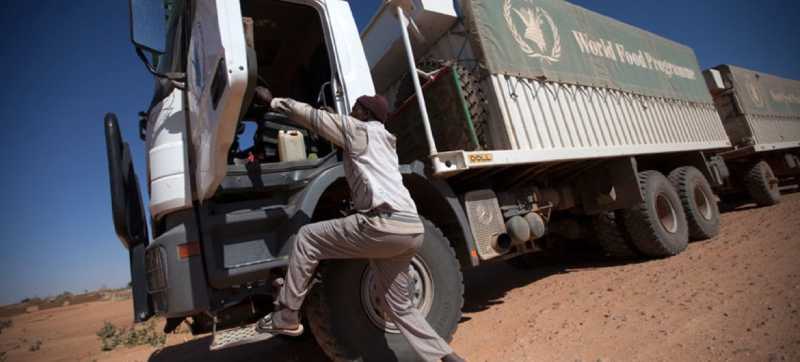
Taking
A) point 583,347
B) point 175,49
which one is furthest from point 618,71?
point 175,49

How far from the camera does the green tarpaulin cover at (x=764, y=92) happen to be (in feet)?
28.8

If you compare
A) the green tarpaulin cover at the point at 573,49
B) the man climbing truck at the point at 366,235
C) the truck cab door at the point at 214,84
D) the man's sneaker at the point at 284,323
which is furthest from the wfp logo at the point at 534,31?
the man's sneaker at the point at 284,323

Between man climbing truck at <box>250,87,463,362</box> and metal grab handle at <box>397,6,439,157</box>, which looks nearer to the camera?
man climbing truck at <box>250,87,463,362</box>

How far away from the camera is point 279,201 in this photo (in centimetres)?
263

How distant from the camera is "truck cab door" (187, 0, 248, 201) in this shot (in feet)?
6.24

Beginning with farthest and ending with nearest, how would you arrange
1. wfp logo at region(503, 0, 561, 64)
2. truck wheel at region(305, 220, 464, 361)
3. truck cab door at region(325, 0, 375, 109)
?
1. wfp logo at region(503, 0, 561, 64)
2. truck cab door at region(325, 0, 375, 109)
3. truck wheel at region(305, 220, 464, 361)

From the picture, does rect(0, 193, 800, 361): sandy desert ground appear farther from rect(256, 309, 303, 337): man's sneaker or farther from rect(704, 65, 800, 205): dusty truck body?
rect(704, 65, 800, 205): dusty truck body

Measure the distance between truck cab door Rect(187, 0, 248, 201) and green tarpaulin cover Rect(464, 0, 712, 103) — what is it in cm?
249

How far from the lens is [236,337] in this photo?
2229 mm

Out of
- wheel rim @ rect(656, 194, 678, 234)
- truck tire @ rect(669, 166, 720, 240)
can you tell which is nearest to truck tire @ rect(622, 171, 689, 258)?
wheel rim @ rect(656, 194, 678, 234)

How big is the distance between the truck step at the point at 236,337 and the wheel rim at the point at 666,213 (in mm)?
5479

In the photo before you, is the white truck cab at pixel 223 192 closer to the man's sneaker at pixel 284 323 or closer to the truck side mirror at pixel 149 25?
the truck side mirror at pixel 149 25

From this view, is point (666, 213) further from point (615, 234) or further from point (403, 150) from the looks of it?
point (403, 150)

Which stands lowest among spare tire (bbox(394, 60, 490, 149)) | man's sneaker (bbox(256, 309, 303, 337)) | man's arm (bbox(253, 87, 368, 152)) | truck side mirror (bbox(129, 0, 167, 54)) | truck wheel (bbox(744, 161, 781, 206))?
truck wheel (bbox(744, 161, 781, 206))
